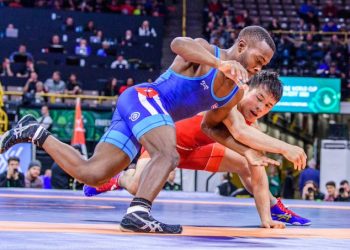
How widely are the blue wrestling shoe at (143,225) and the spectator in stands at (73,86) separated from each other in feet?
36.6

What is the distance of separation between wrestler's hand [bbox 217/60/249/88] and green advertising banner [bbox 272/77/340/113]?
11.8m

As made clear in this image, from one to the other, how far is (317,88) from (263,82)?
1090 centimetres

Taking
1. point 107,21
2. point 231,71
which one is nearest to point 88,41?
point 107,21

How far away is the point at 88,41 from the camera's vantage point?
56.6ft

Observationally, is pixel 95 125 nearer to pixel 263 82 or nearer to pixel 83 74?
pixel 83 74


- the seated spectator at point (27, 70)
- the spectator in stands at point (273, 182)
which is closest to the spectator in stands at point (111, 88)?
the seated spectator at point (27, 70)

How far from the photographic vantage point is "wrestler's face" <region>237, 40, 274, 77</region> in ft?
14.2

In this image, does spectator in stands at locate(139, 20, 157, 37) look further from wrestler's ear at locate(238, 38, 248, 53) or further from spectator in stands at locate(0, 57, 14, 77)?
wrestler's ear at locate(238, 38, 248, 53)

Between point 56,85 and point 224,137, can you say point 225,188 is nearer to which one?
point 56,85

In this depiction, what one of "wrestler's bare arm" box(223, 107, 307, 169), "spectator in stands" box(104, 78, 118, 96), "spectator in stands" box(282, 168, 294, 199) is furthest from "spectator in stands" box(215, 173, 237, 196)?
"wrestler's bare arm" box(223, 107, 307, 169)

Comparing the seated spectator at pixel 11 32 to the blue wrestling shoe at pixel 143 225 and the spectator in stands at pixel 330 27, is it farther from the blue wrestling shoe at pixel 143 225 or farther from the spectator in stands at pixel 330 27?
the blue wrestling shoe at pixel 143 225

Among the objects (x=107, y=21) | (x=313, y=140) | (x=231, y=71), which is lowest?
(x=313, y=140)

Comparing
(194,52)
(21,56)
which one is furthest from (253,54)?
(21,56)

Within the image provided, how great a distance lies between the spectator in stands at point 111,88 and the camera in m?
15.3
